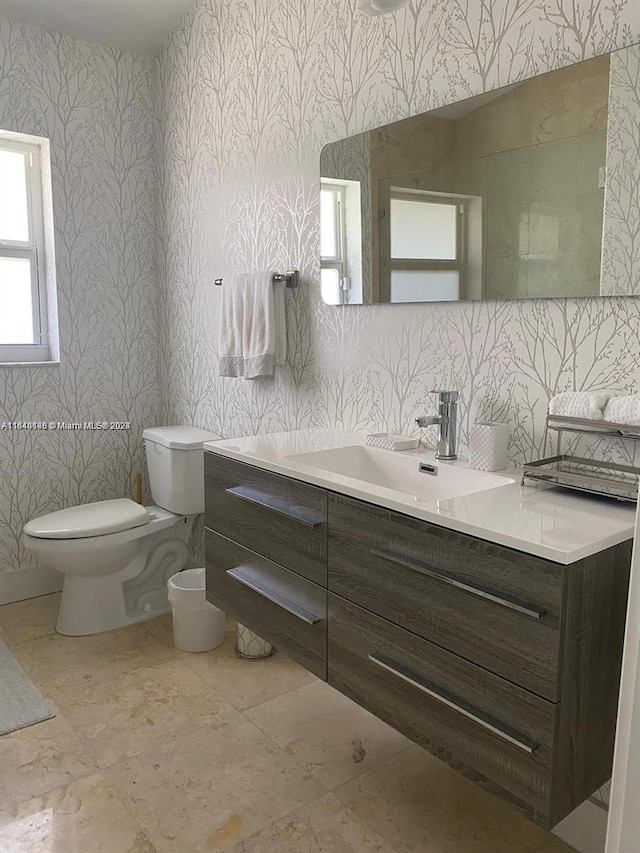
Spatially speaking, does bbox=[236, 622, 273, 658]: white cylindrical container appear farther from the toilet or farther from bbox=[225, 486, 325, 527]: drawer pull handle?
bbox=[225, 486, 325, 527]: drawer pull handle

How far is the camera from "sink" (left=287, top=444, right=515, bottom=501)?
165 centimetres

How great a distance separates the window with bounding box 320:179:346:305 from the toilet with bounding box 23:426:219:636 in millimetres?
888

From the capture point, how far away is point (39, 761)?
1.93m

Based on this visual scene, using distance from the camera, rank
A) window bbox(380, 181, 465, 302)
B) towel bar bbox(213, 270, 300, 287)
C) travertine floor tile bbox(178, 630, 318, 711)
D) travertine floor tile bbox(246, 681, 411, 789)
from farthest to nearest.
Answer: towel bar bbox(213, 270, 300, 287) → travertine floor tile bbox(178, 630, 318, 711) → travertine floor tile bbox(246, 681, 411, 789) → window bbox(380, 181, 465, 302)

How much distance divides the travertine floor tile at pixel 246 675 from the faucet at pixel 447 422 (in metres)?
0.90

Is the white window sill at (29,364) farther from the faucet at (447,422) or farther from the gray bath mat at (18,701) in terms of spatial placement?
the faucet at (447,422)

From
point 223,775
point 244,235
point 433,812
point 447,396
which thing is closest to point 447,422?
point 447,396

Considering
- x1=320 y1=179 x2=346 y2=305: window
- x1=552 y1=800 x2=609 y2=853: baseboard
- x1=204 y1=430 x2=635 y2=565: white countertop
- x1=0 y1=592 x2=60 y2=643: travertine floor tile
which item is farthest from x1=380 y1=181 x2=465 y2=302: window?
x1=0 y1=592 x2=60 y2=643: travertine floor tile

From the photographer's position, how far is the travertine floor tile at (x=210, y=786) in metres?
1.67

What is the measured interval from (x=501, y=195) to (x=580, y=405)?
57 centimetres

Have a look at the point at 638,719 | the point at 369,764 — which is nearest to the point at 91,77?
the point at 369,764

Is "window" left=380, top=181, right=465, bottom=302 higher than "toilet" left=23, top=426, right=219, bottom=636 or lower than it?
higher

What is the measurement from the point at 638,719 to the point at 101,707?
1737 millimetres

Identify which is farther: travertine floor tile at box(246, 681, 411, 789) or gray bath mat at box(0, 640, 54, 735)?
gray bath mat at box(0, 640, 54, 735)
